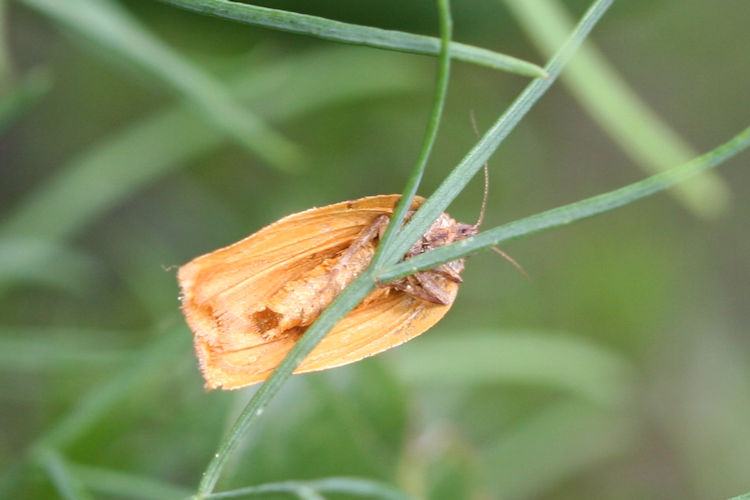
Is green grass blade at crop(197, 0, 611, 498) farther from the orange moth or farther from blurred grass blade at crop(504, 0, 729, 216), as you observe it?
blurred grass blade at crop(504, 0, 729, 216)

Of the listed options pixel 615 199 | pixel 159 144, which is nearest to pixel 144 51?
pixel 159 144

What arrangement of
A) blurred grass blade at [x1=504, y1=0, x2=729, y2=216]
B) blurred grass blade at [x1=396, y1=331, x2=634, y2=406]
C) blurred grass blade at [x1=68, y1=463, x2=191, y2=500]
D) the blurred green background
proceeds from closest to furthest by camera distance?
blurred grass blade at [x1=68, y1=463, x2=191, y2=500]
blurred grass blade at [x1=504, y1=0, x2=729, y2=216]
the blurred green background
blurred grass blade at [x1=396, y1=331, x2=634, y2=406]

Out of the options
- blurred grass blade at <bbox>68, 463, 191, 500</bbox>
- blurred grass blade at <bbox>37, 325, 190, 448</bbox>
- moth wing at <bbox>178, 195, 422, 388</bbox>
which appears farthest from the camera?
Result: blurred grass blade at <bbox>68, 463, 191, 500</bbox>

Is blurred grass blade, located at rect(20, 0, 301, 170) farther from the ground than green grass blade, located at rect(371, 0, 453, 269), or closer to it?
farther from the ground

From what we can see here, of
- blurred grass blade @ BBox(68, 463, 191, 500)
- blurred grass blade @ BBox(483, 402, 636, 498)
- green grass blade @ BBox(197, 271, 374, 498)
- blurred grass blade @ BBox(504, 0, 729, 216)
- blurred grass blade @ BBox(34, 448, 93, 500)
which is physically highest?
blurred grass blade @ BBox(504, 0, 729, 216)

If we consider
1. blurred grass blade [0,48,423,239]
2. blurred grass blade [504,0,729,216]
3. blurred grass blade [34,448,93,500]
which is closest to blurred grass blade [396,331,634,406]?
blurred grass blade [504,0,729,216]

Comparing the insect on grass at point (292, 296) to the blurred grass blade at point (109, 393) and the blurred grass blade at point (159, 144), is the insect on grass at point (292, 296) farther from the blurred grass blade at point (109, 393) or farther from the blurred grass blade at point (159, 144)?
the blurred grass blade at point (159, 144)

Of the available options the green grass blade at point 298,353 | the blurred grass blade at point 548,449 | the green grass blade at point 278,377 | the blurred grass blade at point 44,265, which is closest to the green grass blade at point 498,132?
the green grass blade at point 298,353
